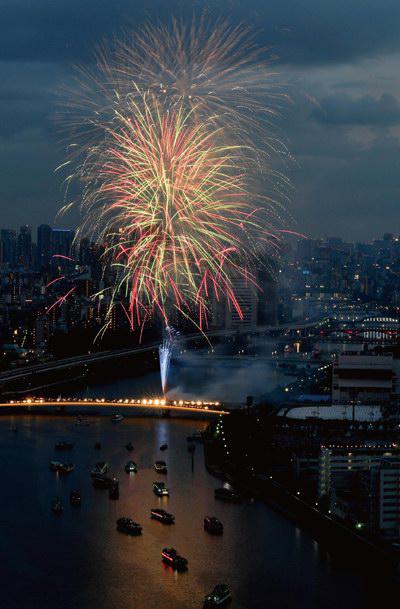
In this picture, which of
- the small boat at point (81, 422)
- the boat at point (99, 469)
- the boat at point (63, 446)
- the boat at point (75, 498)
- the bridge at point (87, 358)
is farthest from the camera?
the bridge at point (87, 358)

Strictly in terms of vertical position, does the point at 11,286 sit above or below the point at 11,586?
above

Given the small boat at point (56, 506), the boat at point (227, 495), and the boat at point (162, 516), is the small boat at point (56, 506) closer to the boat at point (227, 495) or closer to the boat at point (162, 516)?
the boat at point (162, 516)

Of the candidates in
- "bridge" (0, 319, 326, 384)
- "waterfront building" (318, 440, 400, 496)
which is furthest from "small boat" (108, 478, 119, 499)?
"bridge" (0, 319, 326, 384)

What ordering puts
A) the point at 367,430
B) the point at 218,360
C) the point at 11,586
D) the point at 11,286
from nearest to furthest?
the point at 11,586, the point at 367,430, the point at 218,360, the point at 11,286

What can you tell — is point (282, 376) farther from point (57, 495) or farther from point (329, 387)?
point (57, 495)

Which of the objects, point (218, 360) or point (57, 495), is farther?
point (218, 360)

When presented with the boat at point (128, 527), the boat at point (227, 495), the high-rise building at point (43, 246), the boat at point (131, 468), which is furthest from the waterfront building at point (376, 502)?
the high-rise building at point (43, 246)

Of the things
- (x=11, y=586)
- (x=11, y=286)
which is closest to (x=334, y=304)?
(x=11, y=286)
